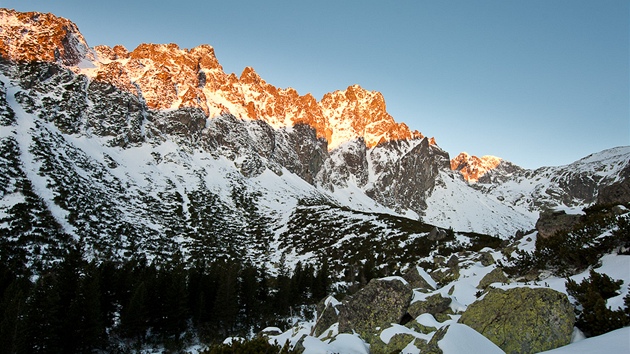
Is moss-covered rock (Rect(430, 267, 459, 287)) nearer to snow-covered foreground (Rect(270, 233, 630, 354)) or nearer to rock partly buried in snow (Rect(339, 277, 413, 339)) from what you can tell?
rock partly buried in snow (Rect(339, 277, 413, 339))

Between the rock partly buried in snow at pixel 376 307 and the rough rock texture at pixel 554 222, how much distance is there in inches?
511

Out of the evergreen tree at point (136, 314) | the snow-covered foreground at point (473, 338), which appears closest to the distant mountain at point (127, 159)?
the evergreen tree at point (136, 314)

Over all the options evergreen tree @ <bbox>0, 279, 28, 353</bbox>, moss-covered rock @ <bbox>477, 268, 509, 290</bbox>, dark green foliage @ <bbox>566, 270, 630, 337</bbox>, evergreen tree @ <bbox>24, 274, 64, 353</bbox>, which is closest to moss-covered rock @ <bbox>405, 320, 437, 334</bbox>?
dark green foliage @ <bbox>566, 270, 630, 337</bbox>

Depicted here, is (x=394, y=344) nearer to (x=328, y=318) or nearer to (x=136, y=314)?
(x=328, y=318)

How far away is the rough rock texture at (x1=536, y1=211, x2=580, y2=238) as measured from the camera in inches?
822

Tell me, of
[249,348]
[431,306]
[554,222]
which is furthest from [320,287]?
[249,348]

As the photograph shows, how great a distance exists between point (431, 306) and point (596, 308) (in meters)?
6.03

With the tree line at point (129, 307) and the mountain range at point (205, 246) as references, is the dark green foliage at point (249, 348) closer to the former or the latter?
the mountain range at point (205, 246)

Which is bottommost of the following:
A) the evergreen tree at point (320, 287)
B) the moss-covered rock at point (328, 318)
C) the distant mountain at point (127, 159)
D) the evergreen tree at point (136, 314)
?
the evergreen tree at point (320, 287)

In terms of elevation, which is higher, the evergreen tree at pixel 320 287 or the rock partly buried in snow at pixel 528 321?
the rock partly buried in snow at pixel 528 321

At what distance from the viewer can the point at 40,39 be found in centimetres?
15138

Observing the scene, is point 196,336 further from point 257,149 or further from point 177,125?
point 257,149

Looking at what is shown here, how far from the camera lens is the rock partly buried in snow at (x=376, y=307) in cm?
1435

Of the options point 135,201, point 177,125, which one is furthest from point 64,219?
point 177,125
